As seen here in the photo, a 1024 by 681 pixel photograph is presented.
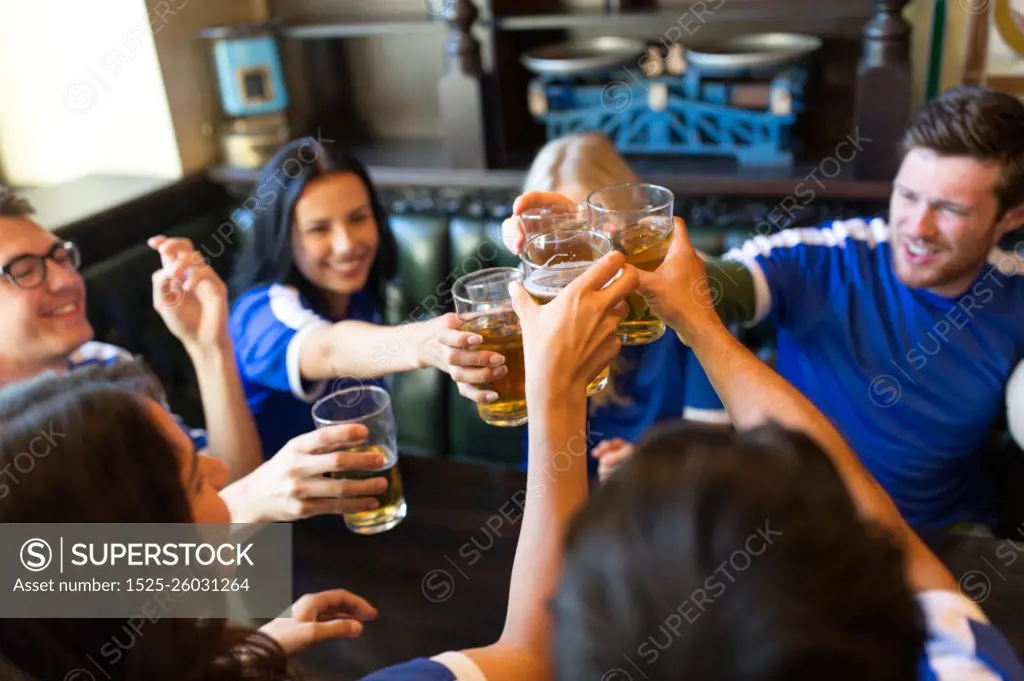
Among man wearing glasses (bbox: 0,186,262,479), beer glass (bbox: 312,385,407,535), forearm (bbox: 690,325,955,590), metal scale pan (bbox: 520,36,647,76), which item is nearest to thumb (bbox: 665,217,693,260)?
forearm (bbox: 690,325,955,590)

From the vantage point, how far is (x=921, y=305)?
5.17 feet

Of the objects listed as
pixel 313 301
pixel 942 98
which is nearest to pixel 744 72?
pixel 942 98

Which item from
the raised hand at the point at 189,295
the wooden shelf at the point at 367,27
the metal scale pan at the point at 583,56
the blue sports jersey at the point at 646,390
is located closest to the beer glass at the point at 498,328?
the raised hand at the point at 189,295

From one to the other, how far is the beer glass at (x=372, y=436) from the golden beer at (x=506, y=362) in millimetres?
247

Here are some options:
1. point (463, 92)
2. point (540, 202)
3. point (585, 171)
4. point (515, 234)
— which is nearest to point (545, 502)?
point (515, 234)

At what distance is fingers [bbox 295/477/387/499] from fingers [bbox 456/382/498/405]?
272 millimetres

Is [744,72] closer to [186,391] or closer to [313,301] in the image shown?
[313,301]

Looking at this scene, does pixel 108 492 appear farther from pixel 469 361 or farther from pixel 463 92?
pixel 463 92

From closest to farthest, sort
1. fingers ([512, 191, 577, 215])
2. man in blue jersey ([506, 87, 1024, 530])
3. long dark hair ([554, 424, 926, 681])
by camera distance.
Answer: long dark hair ([554, 424, 926, 681])
fingers ([512, 191, 577, 215])
man in blue jersey ([506, 87, 1024, 530])

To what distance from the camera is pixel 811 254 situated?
65.6 inches

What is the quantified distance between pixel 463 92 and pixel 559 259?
1.39 metres

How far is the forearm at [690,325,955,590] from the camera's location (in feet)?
3.33

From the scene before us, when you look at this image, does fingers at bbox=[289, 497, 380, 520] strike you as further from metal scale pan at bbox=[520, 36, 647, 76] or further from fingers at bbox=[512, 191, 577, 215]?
metal scale pan at bbox=[520, 36, 647, 76]

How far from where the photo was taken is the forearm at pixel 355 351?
145 centimetres
